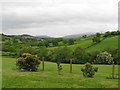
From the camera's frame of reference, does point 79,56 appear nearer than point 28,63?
No

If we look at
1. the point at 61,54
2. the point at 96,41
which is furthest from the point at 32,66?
the point at 96,41

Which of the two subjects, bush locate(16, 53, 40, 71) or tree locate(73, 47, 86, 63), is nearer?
bush locate(16, 53, 40, 71)

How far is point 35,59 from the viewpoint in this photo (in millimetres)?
20250

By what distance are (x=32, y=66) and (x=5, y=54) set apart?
46.5 m

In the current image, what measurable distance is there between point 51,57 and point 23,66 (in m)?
42.8

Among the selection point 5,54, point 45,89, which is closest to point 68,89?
point 45,89

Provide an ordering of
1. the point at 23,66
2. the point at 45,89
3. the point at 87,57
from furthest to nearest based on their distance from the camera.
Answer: the point at 87,57, the point at 23,66, the point at 45,89

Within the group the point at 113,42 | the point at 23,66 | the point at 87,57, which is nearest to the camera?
the point at 23,66

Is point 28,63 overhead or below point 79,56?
overhead

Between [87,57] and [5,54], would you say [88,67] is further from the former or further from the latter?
[5,54]

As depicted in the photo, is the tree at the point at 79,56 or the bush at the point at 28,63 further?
the tree at the point at 79,56

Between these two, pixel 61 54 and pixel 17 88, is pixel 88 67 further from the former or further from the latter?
pixel 61 54

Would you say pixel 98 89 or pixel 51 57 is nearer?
pixel 98 89

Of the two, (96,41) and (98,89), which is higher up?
(96,41)
